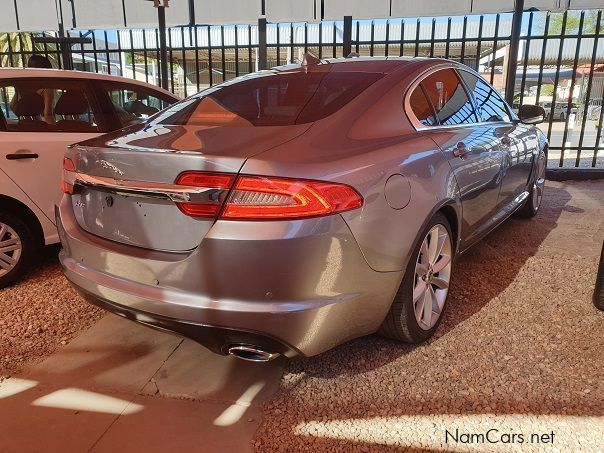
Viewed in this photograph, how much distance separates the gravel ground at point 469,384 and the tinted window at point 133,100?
2.79 m

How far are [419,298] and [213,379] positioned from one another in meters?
1.16

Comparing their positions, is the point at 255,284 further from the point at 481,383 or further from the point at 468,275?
the point at 468,275

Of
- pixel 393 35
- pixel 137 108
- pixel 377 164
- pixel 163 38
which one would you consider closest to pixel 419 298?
pixel 377 164

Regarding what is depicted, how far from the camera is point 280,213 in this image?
190 centimetres

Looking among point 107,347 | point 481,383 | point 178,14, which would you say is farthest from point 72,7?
point 481,383

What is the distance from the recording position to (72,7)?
314 inches

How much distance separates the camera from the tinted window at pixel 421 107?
2.73 metres

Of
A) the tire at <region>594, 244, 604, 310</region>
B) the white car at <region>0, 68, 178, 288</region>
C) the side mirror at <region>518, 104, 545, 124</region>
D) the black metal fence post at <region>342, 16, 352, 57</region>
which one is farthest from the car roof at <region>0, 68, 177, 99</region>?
the black metal fence post at <region>342, 16, 352, 57</region>

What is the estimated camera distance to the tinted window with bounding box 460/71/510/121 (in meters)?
3.65

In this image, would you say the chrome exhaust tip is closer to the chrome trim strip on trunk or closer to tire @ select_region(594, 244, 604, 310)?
the chrome trim strip on trunk

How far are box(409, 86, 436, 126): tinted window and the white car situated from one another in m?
2.60

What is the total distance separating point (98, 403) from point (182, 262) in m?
0.92

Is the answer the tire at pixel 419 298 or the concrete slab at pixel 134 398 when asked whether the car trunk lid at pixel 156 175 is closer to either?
the concrete slab at pixel 134 398

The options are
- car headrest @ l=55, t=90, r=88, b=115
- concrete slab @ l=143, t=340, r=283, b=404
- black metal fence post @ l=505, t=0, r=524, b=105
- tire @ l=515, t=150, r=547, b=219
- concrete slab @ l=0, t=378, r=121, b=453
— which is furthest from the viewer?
black metal fence post @ l=505, t=0, r=524, b=105
